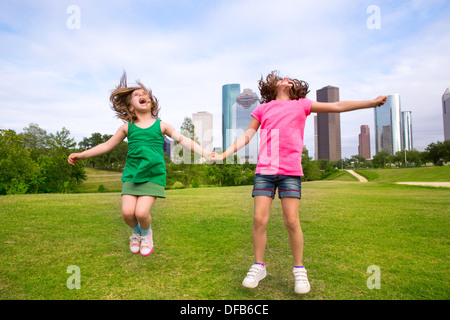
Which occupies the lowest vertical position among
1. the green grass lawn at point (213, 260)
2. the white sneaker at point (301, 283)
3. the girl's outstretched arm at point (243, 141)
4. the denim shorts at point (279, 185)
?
the green grass lawn at point (213, 260)

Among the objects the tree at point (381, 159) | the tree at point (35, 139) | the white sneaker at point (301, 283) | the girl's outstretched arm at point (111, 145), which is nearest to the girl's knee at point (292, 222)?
the white sneaker at point (301, 283)

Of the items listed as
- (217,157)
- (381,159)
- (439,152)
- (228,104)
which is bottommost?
(217,157)

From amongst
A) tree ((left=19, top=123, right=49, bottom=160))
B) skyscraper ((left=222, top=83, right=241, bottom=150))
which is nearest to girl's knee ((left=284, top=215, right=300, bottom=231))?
skyscraper ((left=222, top=83, right=241, bottom=150))

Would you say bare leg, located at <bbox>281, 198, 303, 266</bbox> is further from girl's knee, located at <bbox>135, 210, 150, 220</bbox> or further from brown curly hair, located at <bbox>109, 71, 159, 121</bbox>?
brown curly hair, located at <bbox>109, 71, 159, 121</bbox>

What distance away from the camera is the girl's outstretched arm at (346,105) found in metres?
3.00

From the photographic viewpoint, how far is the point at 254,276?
9.43 ft

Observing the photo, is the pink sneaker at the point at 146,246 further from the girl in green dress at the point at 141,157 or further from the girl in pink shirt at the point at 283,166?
the girl in pink shirt at the point at 283,166

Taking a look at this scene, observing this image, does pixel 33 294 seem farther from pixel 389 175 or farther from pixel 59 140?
pixel 389 175

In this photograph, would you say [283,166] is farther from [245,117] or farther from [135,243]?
[135,243]

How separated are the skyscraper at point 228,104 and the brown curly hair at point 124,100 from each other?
99 centimetres

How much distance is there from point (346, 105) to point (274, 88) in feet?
2.81

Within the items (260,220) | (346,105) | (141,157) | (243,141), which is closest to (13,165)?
(141,157)

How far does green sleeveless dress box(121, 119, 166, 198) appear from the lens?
344cm

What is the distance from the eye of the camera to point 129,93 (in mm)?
3912
